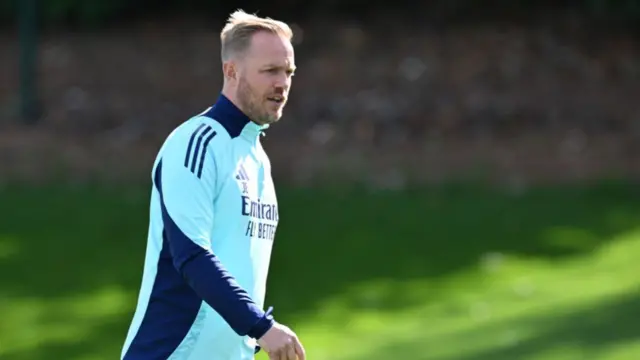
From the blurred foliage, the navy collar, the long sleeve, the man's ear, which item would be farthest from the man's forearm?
the blurred foliage

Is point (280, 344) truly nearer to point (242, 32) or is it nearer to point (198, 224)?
point (198, 224)

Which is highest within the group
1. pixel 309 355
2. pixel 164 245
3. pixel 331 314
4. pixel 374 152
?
pixel 374 152

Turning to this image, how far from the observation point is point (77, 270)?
1267cm

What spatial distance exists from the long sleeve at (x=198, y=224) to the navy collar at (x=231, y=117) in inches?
2.6

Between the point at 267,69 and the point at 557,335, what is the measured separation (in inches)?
249

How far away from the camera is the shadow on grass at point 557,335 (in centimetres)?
952

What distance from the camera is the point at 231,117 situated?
4375mm

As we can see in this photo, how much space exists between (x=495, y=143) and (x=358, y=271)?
534 cm

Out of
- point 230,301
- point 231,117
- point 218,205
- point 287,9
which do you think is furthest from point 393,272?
point 287,9

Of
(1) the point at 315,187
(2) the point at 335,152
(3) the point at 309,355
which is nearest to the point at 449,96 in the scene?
(2) the point at 335,152

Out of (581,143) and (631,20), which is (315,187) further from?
(631,20)

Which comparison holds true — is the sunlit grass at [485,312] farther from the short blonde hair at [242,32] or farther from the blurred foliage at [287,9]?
the blurred foliage at [287,9]

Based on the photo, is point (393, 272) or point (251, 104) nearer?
point (251, 104)

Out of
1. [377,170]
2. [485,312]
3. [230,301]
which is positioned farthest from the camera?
[377,170]
